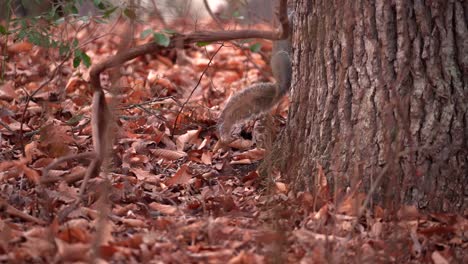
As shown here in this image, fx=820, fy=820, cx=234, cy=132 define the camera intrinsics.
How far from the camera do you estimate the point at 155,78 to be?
5230 mm

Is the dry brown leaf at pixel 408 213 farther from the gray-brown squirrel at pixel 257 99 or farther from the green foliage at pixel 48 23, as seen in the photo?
the green foliage at pixel 48 23

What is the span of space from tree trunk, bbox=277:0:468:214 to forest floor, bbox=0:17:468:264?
0.32 ft

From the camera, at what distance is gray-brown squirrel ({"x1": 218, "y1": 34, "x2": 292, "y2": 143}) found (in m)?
4.01

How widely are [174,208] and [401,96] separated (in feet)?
3.08

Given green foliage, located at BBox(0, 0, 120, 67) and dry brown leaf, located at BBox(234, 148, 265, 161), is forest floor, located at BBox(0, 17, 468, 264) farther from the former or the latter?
green foliage, located at BBox(0, 0, 120, 67)

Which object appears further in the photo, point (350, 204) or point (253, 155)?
point (253, 155)

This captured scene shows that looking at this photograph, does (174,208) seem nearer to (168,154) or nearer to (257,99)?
(168,154)

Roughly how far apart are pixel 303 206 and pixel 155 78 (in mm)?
2337

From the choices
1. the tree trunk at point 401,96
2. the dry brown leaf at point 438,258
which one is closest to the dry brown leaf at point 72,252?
the tree trunk at point 401,96

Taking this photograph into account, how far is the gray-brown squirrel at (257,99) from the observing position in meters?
4.01

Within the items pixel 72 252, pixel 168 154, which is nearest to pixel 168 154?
pixel 168 154

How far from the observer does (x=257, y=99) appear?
13.3 feet

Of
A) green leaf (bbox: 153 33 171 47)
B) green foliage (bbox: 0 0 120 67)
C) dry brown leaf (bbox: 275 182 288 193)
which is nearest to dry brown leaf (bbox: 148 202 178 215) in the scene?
dry brown leaf (bbox: 275 182 288 193)

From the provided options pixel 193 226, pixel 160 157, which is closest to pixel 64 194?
pixel 193 226
